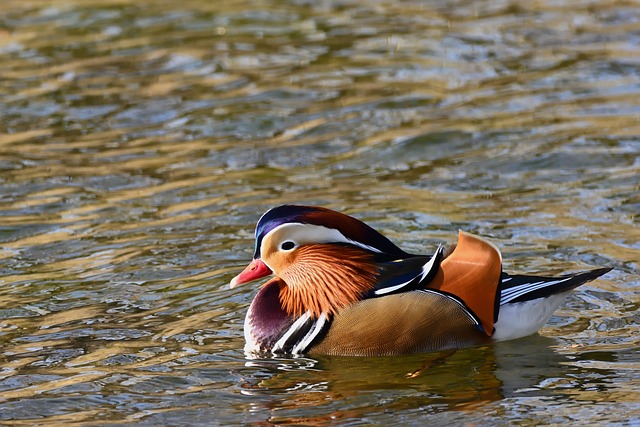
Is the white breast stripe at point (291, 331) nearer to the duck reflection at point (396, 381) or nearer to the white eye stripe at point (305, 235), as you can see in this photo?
the duck reflection at point (396, 381)

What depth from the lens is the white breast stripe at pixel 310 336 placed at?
21.6 feet

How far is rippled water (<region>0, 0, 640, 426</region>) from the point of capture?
20.2ft

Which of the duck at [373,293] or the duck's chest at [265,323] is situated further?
the duck's chest at [265,323]

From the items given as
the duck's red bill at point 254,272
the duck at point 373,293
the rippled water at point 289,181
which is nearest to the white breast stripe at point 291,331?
the duck at point 373,293

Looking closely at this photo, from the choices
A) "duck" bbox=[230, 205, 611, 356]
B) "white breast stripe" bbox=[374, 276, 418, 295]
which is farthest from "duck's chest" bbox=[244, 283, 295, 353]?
"white breast stripe" bbox=[374, 276, 418, 295]

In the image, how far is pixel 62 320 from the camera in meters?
7.30

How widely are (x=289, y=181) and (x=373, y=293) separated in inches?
141

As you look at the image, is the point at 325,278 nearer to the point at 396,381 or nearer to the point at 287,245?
the point at 287,245

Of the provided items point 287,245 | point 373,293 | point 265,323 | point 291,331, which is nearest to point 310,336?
point 291,331

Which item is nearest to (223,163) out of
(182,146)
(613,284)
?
(182,146)

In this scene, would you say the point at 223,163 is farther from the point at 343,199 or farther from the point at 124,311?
the point at 124,311

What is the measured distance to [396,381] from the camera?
6258 mm

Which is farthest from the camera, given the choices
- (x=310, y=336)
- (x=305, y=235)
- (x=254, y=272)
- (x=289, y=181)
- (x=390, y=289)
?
(x=289, y=181)

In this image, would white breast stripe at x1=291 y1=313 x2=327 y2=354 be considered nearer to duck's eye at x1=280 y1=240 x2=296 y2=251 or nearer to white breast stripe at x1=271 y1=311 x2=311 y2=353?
white breast stripe at x1=271 y1=311 x2=311 y2=353
